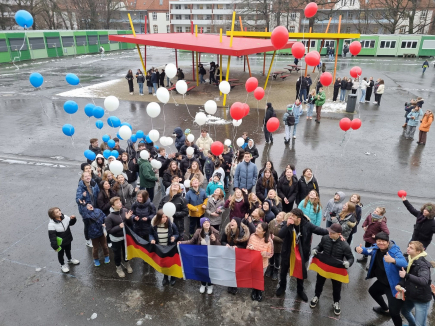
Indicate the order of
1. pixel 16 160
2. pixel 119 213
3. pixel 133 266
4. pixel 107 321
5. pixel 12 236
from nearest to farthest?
pixel 107 321, pixel 119 213, pixel 133 266, pixel 12 236, pixel 16 160

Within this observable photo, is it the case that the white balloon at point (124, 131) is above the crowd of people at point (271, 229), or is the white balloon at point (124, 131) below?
above

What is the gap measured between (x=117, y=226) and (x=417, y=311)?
448 cm

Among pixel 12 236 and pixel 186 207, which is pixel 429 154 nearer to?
pixel 186 207

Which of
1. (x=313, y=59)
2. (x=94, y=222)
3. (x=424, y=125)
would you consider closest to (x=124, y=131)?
(x=94, y=222)

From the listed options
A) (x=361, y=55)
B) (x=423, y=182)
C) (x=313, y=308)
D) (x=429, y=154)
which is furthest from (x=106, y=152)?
(x=361, y=55)

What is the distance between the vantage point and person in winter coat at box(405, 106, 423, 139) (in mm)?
11281

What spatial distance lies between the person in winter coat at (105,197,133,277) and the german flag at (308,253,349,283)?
122 inches

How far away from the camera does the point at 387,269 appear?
3992mm

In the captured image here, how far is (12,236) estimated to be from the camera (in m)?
6.27

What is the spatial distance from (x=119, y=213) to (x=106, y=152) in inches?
99.2

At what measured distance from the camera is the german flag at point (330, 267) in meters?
4.30

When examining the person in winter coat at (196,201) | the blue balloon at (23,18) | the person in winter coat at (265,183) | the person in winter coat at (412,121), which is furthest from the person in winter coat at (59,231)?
the person in winter coat at (412,121)

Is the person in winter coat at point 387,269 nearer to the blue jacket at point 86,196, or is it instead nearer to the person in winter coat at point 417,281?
the person in winter coat at point 417,281

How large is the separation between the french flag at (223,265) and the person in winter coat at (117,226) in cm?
107
